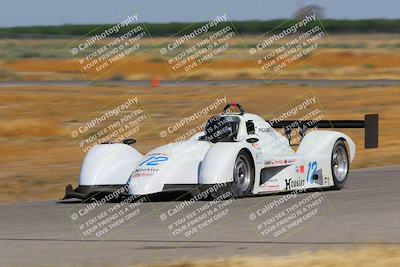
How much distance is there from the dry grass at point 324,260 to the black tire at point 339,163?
6790mm

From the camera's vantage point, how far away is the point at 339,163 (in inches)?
701

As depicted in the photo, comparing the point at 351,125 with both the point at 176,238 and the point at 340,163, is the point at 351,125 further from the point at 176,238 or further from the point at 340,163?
the point at 176,238

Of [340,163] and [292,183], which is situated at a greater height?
[292,183]

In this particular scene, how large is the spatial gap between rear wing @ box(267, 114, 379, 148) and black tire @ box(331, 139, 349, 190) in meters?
0.34

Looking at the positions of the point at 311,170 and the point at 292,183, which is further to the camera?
the point at 311,170

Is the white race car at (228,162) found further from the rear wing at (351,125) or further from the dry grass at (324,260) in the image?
the dry grass at (324,260)

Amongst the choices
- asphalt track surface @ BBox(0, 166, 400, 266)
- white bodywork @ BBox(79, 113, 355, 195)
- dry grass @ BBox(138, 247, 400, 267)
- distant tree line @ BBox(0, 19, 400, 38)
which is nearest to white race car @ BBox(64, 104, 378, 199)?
white bodywork @ BBox(79, 113, 355, 195)

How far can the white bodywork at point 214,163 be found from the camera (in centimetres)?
1534

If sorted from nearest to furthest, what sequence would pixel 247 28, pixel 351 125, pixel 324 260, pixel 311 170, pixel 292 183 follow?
1. pixel 324 260
2. pixel 292 183
3. pixel 311 170
4. pixel 351 125
5. pixel 247 28

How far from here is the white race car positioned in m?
15.4

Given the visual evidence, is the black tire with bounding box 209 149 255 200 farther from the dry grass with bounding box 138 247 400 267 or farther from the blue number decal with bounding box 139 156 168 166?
the dry grass with bounding box 138 247 400 267

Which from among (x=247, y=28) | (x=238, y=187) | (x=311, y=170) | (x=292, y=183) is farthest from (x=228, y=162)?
(x=247, y=28)

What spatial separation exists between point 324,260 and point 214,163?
5.28 m

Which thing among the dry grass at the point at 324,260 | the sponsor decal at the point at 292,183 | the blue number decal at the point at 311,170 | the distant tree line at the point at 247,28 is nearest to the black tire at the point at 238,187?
the sponsor decal at the point at 292,183
